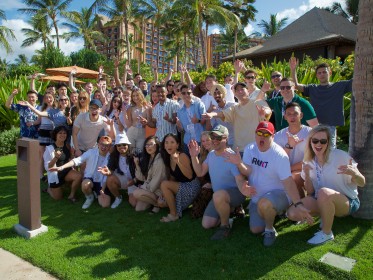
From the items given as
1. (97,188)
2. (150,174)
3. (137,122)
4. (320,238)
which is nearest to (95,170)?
(97,188)

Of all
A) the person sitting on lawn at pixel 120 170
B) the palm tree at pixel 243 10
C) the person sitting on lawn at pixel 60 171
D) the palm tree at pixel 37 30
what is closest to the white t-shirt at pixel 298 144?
the person sitting on lawn at pixel 120 170

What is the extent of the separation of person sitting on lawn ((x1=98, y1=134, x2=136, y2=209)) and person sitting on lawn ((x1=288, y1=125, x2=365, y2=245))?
9.27 ft

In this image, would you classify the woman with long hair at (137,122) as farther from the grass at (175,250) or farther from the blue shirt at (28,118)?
the blue shirt at (28,118)

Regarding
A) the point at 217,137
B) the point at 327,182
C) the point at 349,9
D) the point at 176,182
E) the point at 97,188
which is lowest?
the point at 97,188

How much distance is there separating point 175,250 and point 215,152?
1.37 m

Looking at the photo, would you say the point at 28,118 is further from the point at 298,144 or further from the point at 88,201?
the point at 298,144

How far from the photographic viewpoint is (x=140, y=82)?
29.2 ft

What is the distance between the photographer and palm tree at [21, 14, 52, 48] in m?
42.5

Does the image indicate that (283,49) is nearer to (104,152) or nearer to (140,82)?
(140,82)

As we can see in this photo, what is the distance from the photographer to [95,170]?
5.95 meters

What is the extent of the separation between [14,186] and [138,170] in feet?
11.0

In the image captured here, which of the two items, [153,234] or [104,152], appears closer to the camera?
[153,234]

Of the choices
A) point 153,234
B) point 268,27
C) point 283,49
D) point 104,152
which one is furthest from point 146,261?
point 268,27

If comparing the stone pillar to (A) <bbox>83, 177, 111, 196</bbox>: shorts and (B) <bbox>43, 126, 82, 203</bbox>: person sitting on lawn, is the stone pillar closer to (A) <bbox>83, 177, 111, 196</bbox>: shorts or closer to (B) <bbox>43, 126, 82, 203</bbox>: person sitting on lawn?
(B) <bbox>43, 126, 82, 203</bbox>: person sitting on lawn
